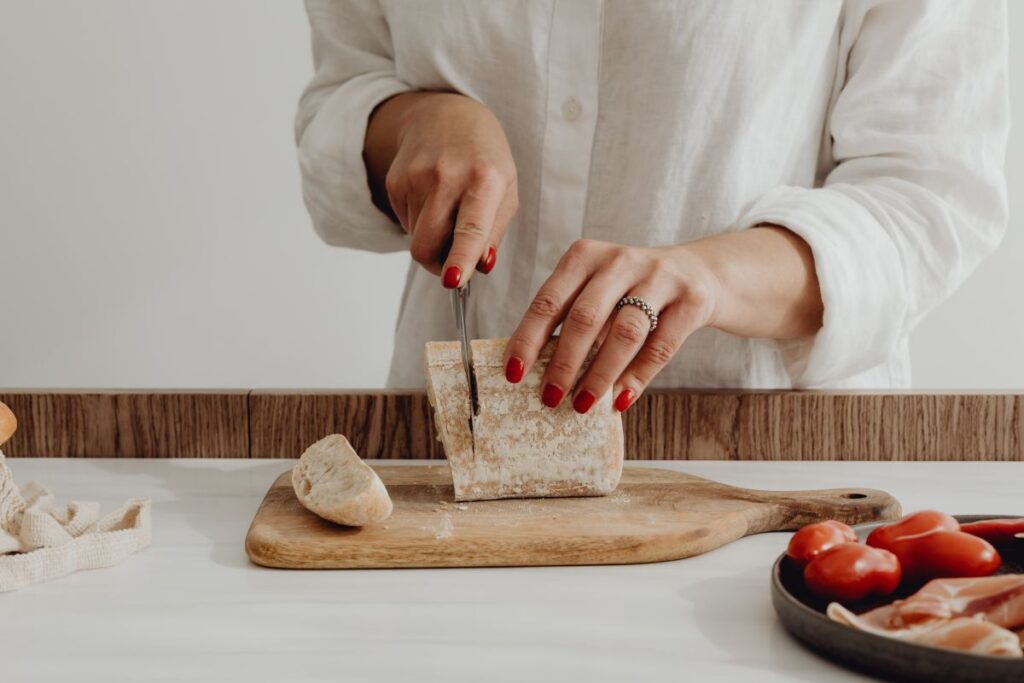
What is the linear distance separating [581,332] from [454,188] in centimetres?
21

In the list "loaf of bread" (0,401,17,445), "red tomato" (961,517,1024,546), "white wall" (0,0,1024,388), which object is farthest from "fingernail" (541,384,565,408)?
"white wall" (0,0,1024,388)

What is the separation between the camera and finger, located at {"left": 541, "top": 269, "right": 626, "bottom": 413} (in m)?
0.93

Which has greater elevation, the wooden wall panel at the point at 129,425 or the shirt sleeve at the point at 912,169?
the shirt sleeve at the point at 912,169

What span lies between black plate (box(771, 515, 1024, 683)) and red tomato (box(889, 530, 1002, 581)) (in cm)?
2

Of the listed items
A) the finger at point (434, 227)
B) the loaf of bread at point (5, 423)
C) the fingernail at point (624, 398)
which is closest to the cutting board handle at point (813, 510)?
the fingernail at point (624, 398)

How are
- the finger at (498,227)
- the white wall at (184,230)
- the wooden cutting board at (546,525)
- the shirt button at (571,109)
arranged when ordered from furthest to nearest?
the white wall at (184,230), the shirt button at (571,109), the finger at (498,227), the wooden cutting board at (546,525)

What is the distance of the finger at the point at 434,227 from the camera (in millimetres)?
1037

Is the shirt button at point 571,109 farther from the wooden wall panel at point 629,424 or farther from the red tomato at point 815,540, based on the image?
the red tomato at point 815,540

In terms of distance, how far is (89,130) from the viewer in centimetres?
263

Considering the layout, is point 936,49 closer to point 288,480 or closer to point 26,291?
point 288,480

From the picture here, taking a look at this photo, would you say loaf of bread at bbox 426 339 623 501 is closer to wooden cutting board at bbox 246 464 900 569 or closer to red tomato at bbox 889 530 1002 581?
wooden cutting board at bbox 246 464 900 569

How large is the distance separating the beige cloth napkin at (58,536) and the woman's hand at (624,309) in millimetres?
332

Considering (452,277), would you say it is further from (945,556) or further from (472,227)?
(945,556)

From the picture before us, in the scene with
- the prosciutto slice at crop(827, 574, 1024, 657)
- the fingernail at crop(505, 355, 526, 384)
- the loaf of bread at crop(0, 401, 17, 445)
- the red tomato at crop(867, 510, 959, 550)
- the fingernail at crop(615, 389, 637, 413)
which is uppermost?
the fingernail at crop(505, 355, 526, 384)
